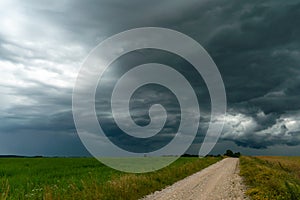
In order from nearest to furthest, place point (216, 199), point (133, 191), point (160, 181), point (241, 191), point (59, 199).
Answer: point (59, 199) < point (216, 199) < point (133, 191) < point (241, 191) < point (160, 181)

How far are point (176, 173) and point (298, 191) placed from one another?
52.5 feet

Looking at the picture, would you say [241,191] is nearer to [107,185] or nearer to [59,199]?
[107,185]

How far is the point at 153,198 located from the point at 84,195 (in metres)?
3.72

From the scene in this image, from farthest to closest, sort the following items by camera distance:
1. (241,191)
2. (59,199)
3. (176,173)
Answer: (176,173), (241,191), (59,199)

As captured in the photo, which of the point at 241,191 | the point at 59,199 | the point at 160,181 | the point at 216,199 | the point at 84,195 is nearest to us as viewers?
the point at 59,199

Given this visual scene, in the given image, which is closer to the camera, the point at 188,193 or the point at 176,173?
the point at 188,193

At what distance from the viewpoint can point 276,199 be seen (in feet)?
48.0

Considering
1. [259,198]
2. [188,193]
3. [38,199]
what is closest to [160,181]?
[188,193]

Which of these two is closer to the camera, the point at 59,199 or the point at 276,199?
the point at 59,199

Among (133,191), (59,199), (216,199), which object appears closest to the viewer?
(59,199)

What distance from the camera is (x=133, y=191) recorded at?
17422 mm

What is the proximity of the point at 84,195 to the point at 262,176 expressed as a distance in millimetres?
13680

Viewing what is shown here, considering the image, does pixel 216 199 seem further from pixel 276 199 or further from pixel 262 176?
pixel 262 176

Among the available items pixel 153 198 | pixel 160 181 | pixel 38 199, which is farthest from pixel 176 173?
pixel 38 199
